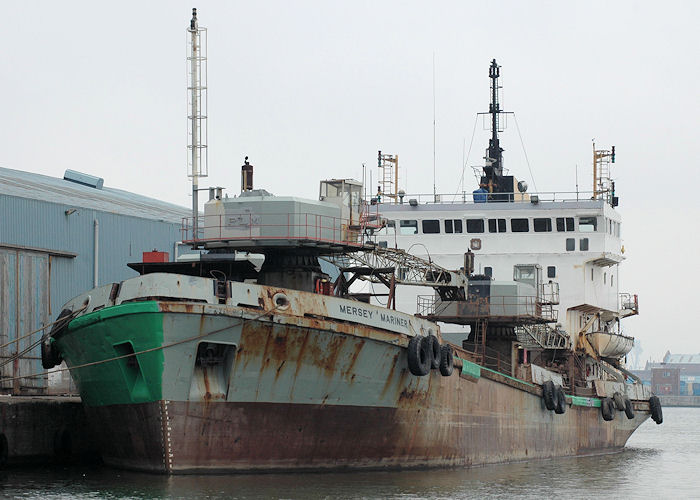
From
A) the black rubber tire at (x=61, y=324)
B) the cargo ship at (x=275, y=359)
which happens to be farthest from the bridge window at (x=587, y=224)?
the black rubber tire at (x=61, y=324)

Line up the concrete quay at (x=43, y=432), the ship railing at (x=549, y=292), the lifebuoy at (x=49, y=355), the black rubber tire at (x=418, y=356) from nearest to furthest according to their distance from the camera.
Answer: the black rubber tire at (x=418, y=356) < the lifebuoy at (x=49, y=355) < the concrete quay at (x=43, y=432) < the ship railing at (x=549, y=292)

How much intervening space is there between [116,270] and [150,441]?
13.2m

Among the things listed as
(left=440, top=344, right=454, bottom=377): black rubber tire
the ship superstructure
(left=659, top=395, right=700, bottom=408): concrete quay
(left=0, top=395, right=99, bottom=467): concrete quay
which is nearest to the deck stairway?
the ship superstructure

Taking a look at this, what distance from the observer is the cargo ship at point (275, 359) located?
22719mm

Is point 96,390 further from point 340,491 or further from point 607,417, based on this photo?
point 607,417

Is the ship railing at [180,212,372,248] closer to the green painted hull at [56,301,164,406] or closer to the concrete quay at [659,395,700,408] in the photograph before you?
the green painted hull at [56,301,164,406]

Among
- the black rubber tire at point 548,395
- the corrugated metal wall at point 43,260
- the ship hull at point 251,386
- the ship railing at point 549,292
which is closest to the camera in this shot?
the ship hull at point 251,386

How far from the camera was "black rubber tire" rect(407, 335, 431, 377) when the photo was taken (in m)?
25.5

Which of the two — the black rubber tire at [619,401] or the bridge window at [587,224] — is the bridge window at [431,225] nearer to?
the bridge window at [587,224]

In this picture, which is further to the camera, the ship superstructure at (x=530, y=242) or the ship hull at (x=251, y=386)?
the ship superstructure at (x=530, y=242)

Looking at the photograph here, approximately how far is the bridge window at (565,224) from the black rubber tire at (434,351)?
16834 millimetres

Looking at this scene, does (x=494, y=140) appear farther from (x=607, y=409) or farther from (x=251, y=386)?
(x=251, y=386)

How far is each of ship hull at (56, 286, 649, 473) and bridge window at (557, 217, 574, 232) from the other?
16510mm

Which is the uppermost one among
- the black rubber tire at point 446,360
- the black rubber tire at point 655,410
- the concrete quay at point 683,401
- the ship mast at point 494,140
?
the ship mast at point 494,140
